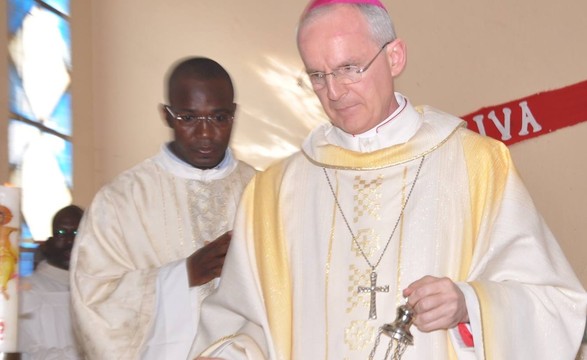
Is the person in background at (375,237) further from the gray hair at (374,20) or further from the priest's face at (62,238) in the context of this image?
the priest's face at (62,238)

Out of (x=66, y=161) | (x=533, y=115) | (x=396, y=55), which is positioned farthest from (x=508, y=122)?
(x=396, y=55)

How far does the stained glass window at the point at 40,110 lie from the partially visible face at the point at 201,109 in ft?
9.43

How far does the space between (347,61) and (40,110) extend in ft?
17.0

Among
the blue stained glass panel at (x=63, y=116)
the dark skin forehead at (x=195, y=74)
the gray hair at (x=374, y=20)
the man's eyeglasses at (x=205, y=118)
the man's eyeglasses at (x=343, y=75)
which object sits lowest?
the blue stained glass panel at (x=63, y=116)

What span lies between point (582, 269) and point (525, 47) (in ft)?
5.01

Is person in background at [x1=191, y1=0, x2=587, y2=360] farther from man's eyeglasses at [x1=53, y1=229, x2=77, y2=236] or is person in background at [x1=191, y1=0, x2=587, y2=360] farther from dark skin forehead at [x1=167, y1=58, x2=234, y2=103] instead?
man's eyeglasses at [x1=53, y1=229, x2=77, y2=236]

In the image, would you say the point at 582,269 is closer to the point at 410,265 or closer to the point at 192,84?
the point at 192,84

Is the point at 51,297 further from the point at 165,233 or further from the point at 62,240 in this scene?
the point at 165,233

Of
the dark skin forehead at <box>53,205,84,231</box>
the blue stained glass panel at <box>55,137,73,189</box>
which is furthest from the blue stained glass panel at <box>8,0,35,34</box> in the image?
the dark skin forehead at <box>53,205,84,231</box>

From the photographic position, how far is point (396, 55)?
361cm

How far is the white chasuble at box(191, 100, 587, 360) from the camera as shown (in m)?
3.28

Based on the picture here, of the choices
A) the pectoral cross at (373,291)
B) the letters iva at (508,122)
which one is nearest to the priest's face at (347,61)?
the pectoral cross at (373,291)

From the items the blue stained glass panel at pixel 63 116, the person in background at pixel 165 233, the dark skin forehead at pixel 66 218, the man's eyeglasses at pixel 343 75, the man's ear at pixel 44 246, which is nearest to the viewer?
the man's eyeglasses at pixel 343 75

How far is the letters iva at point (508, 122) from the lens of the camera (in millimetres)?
8477
